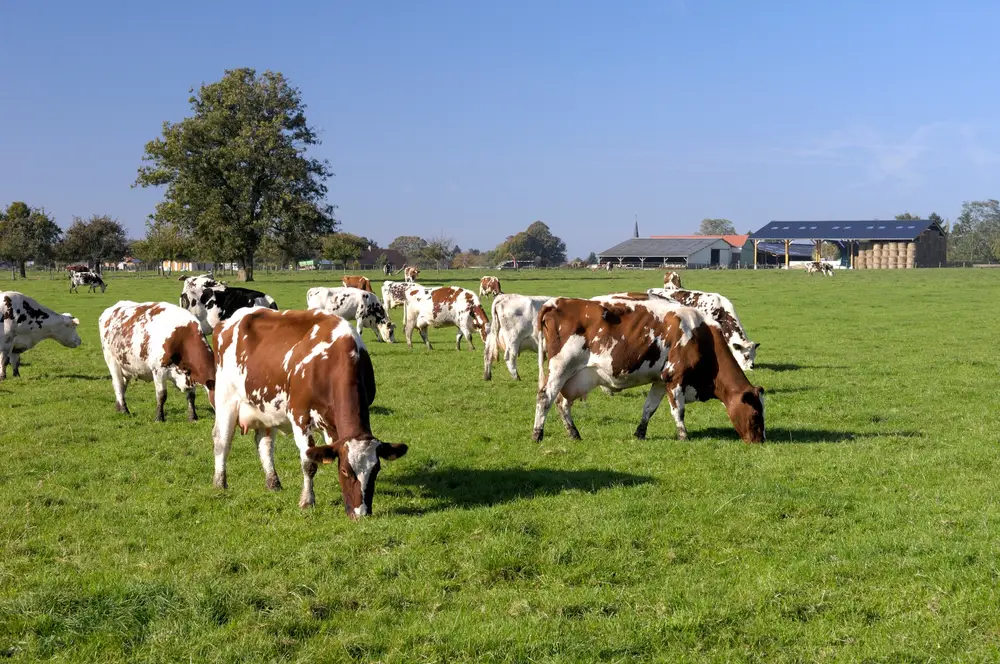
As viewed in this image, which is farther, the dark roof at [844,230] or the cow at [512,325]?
the dark roof at [844,230]

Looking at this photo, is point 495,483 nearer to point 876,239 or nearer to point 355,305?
point 355,305

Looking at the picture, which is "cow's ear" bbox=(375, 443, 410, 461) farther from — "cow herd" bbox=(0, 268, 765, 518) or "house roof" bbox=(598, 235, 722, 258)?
"house roof" bbox=(598, 235, 722, 258)

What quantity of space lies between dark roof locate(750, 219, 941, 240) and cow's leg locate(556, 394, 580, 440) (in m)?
114

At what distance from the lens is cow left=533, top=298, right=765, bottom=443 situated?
12008 millimetres

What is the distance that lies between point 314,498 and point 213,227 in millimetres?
61277

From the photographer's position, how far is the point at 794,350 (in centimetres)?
2383

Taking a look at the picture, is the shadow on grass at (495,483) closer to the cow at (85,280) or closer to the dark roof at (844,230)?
the cow at (85,280)

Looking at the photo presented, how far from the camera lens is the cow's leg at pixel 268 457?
974 centimetres

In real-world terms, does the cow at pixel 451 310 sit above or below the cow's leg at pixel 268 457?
above

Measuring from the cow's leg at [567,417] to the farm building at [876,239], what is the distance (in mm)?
105121

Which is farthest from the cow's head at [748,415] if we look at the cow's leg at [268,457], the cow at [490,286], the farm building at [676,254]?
the farm building at [676,254]

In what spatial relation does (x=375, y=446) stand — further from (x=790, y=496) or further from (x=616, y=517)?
(x=790, y=496)

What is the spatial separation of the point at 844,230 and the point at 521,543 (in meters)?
126

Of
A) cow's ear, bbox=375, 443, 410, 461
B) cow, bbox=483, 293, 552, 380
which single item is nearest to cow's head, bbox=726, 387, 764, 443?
cow's ear, bbox=375, 443, 410, 461
